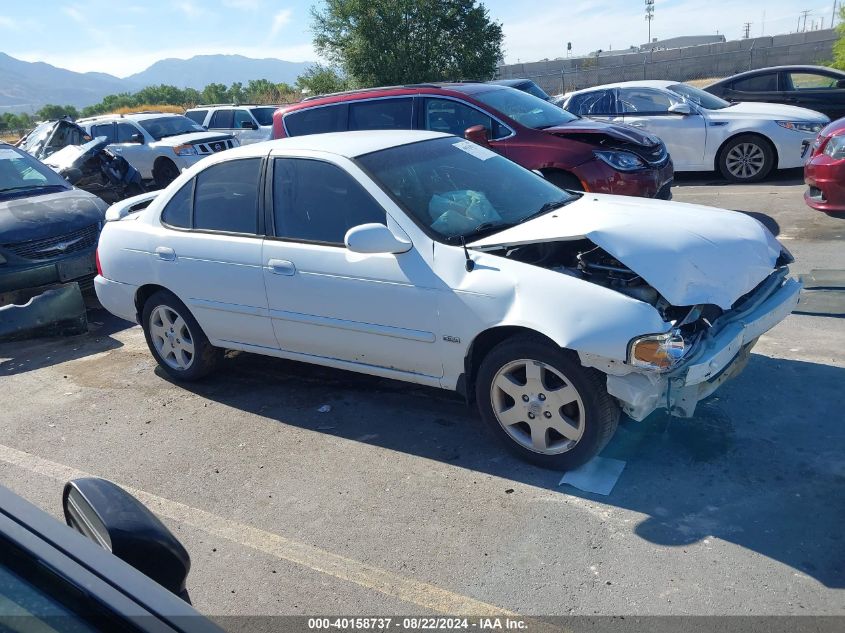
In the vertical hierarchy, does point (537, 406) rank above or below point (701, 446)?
above

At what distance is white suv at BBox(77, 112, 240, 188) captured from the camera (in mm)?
16172

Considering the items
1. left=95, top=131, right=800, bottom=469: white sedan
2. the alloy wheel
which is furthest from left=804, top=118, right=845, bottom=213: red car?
the alloy wheel

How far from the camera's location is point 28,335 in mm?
7203

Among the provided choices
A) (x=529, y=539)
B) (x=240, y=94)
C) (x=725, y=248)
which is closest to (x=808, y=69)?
(x=725, y=248)

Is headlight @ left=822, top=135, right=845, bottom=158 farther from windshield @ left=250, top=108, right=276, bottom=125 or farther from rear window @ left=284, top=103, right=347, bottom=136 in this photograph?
windshield @ left=250, top=108, right=276, bottom=125

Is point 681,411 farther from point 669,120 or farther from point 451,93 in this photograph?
point 669,120

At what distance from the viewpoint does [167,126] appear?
56.9 ft

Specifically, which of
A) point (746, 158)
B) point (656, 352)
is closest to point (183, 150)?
point (746, 158)

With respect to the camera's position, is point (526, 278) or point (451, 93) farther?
point (451, 93)

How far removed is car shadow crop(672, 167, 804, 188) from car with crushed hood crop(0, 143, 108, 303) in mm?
8540

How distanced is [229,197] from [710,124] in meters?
8.42

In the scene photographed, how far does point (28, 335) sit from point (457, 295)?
16.5 ft

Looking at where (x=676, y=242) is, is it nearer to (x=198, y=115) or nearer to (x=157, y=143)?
(x=157, y=143)

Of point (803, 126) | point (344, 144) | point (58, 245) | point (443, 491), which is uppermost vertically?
point (344, 144)
